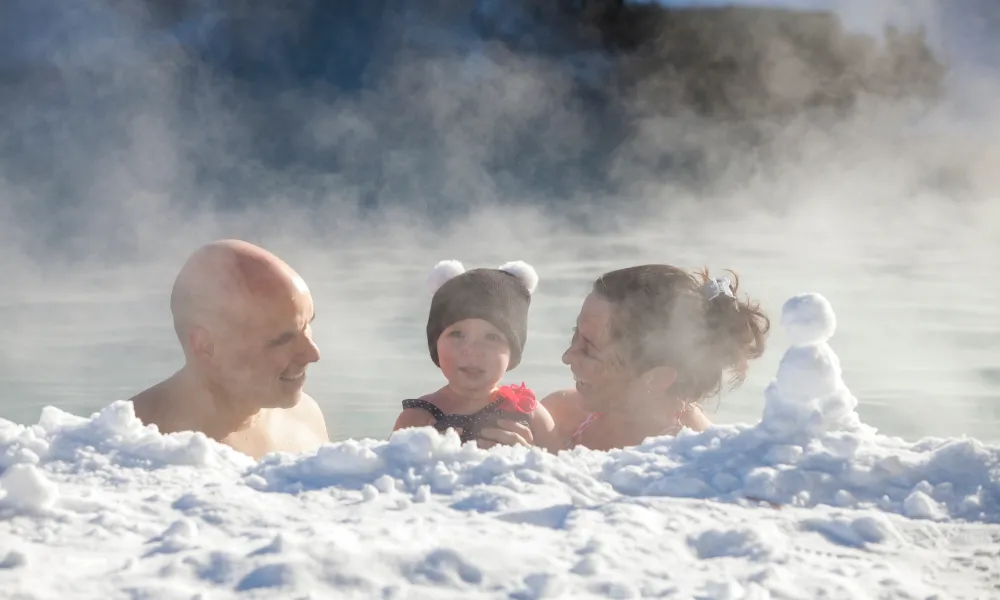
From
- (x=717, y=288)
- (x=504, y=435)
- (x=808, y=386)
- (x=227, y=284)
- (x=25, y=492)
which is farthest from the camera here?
(x=717, y=288)

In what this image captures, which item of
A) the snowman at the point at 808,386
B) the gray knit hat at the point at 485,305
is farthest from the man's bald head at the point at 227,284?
the snowman at the point at 808,386

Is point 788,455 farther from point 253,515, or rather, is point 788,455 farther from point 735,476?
point 253,515

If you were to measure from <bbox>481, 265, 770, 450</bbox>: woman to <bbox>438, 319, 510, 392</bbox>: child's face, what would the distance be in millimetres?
213

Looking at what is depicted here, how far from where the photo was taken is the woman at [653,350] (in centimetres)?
418

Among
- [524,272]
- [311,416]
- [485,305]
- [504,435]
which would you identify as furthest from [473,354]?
[311,416]

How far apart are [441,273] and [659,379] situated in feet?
3.42

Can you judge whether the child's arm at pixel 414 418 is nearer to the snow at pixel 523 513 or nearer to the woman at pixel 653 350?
the woman at pixel 653 350

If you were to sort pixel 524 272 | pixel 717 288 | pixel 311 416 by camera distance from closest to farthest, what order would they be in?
1. pixel 717 288
2. pixel 524 272
3. pixel 311 416

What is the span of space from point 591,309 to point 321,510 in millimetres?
2111

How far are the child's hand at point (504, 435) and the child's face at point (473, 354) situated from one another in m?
0.16

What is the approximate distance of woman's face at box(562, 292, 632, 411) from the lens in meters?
4.16

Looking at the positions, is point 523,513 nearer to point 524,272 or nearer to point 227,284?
point 227,284

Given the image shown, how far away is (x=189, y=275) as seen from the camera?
12.8 feet

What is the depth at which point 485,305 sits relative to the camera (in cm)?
418
